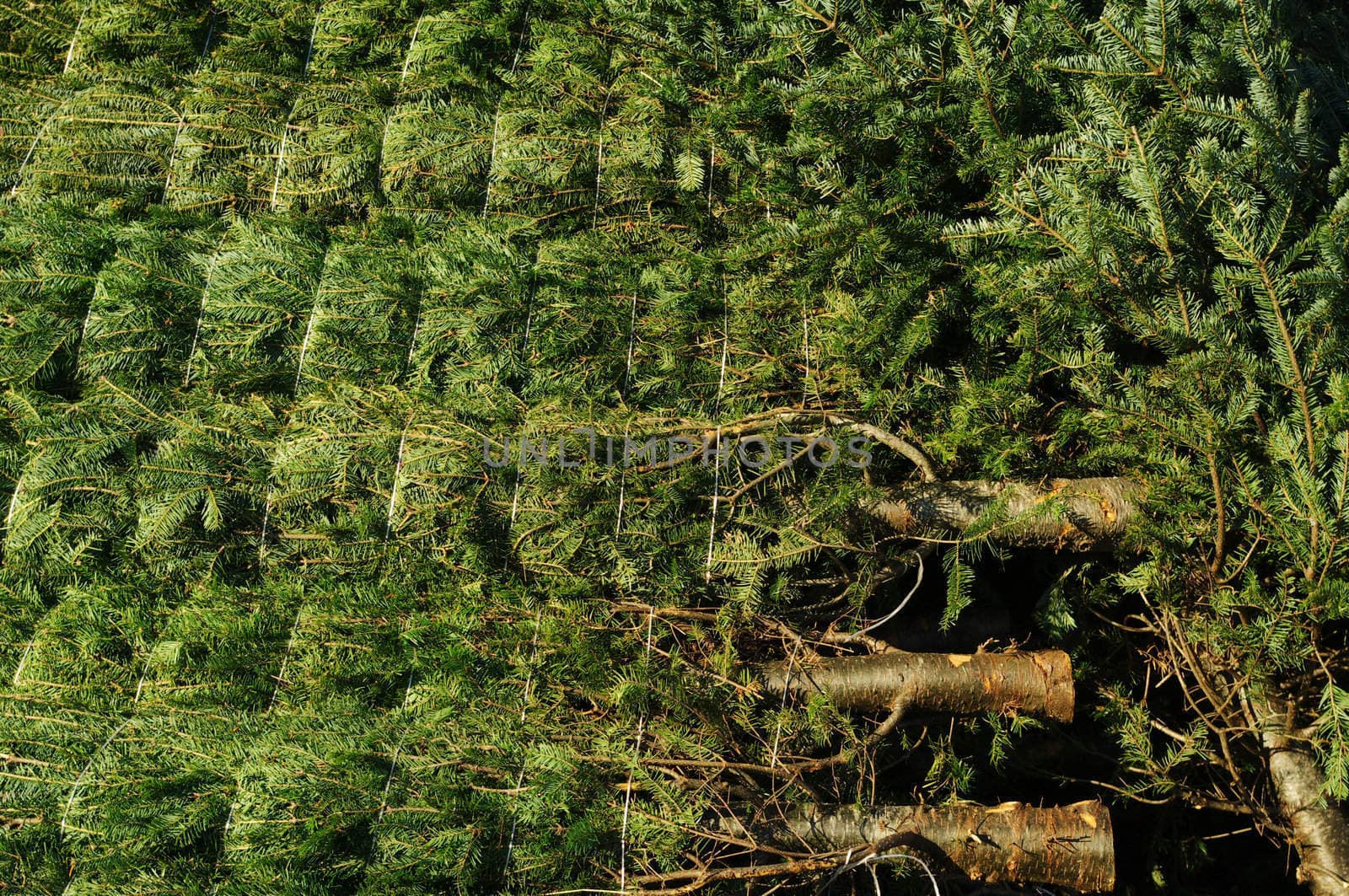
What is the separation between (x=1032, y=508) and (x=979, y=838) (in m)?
0.82

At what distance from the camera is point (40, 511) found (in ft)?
9.67

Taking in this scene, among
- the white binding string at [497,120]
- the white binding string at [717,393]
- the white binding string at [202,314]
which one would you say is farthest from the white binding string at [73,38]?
the white binding string at [717,393]

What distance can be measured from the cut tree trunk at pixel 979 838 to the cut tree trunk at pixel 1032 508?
2.18 feet

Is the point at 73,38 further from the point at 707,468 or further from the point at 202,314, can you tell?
the point at 707,468

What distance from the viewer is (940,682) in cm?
248

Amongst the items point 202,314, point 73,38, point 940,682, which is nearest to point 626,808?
point 940,682

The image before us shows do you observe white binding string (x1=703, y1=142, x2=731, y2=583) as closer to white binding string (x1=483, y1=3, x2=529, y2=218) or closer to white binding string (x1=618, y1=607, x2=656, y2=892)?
white binding string (x1=618, y1=607, x2=656, y2=892)

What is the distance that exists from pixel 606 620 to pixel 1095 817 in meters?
1.30

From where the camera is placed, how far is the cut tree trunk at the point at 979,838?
2.36 m

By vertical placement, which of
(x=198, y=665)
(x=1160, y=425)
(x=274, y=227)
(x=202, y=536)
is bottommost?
(x=198, y=665)

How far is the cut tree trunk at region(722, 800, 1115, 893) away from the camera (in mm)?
2359

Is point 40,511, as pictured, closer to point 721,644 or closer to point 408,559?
point 408,559

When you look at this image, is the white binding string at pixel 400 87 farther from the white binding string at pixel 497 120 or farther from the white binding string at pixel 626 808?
the white binding string at pixel 626 808

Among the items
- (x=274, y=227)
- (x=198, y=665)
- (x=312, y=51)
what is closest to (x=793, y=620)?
(x=198, y=665)
